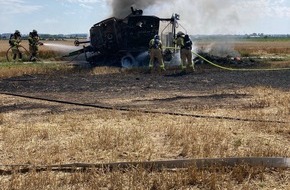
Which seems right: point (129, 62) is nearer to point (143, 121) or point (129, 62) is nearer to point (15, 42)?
point (15, 42)

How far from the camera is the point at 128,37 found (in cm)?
1756

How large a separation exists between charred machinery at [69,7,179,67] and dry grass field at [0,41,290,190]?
17.1 ft

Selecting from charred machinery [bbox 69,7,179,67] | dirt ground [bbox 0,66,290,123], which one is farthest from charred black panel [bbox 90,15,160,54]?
dirt ground [bbox 0,66,290,123]

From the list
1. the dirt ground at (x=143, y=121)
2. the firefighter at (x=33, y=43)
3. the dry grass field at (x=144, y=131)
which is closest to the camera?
the dry grass field at (x=144, y=131)

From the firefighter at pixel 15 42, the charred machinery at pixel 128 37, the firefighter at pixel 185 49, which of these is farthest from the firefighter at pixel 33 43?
the firefighter at pixel 185 49

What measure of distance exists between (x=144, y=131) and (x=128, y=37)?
1129cm

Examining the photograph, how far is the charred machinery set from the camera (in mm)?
17391

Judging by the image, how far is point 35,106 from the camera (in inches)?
364

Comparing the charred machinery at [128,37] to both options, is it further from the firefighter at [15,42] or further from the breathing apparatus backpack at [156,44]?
the firefighter at [15,42]

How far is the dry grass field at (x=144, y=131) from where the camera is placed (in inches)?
180

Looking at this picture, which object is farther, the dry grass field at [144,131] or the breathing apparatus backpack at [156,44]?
the breathing apparatus backpack at [156,44]

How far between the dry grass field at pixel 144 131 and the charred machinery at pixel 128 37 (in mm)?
5205

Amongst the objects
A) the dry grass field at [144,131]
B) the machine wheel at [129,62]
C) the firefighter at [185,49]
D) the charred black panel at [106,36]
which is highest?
the charred black panel at [106,36]

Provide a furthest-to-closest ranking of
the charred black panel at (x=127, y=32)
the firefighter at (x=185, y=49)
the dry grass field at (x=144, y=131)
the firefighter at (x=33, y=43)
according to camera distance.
→ the firefighter at (x=33, y=43), the charred black panel at (x=127, y=32), the firefighter at (x=185, y=49), the dry grass field at (x=144, y=131)
